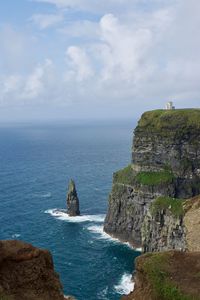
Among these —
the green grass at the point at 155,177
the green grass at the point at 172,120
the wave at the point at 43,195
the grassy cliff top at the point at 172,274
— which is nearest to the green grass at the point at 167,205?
the green grass at the point at 155,177

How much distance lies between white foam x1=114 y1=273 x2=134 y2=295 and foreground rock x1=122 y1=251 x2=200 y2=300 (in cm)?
4806

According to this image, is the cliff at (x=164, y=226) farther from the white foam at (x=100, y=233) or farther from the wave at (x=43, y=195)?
the wave at (x=43, y=195)

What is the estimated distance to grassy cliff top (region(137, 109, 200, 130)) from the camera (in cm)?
10775

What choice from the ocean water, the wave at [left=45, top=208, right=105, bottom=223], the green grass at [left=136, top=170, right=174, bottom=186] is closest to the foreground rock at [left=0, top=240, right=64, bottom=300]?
the ocean water

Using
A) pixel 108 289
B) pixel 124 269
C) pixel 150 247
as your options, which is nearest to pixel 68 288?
pixel 108 289

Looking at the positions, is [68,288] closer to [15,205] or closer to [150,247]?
[150,247]

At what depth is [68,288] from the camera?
79.0m

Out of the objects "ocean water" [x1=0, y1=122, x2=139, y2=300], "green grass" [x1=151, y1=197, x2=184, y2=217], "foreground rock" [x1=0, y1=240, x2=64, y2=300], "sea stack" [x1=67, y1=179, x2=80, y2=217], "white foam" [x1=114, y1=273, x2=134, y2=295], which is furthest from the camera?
"sea stack" [x1=67, y1=179, x2=80, y2=217]

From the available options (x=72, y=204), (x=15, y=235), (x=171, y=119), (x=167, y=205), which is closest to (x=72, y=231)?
(x=72, y=204)

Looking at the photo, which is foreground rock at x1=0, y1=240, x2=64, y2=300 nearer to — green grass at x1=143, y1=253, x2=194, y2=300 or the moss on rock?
green grass at x1=143, y1=253, x2=194, y2=300

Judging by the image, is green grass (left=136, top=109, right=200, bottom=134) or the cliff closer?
the cliff

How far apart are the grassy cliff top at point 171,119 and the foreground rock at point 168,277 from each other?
77008 mm

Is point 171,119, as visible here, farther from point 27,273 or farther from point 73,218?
point 27,273

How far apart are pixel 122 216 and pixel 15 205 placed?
123 ft
